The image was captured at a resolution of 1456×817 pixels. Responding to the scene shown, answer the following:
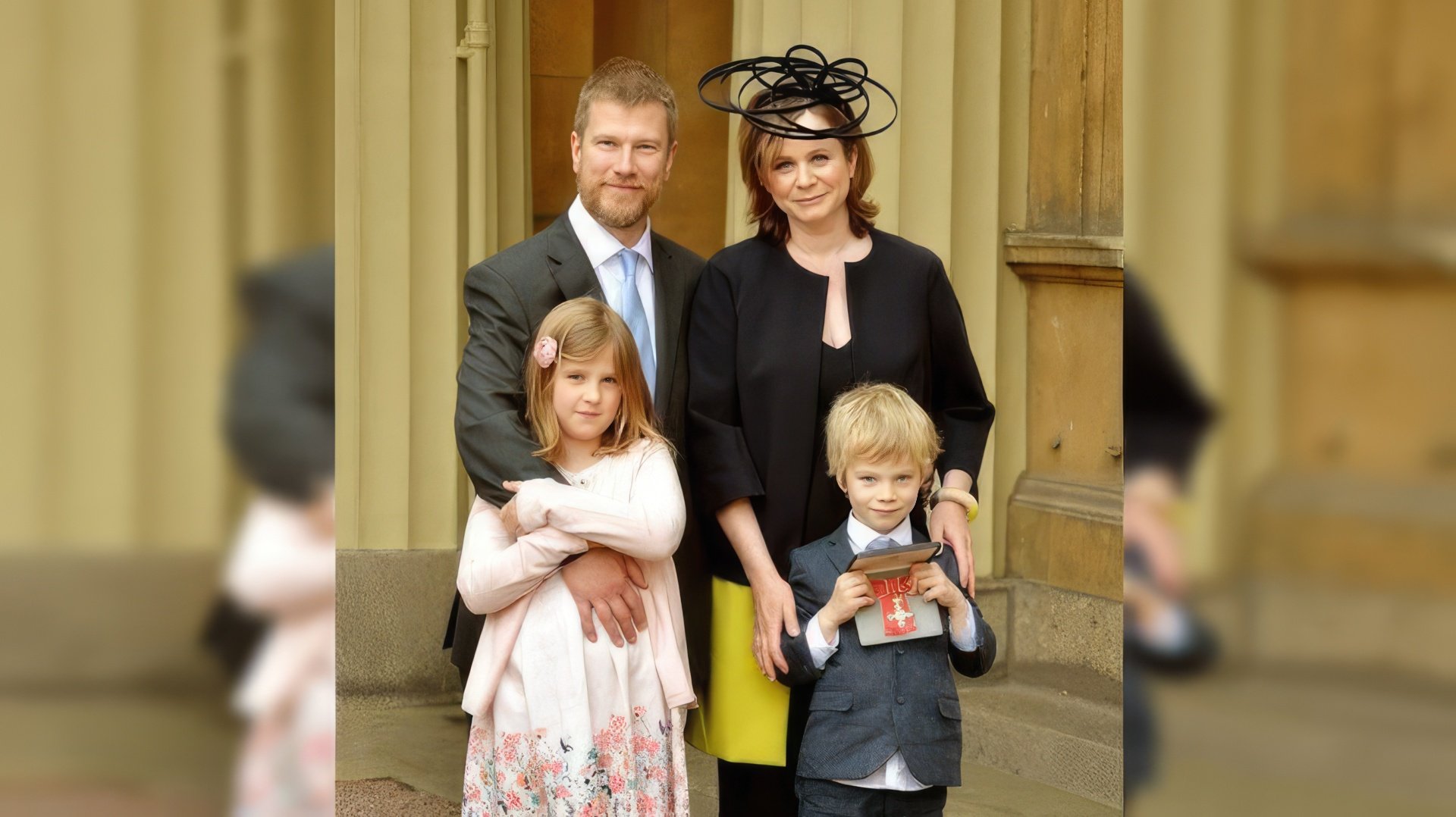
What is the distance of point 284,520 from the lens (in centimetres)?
90

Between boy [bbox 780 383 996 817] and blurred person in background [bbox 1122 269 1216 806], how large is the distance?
1.87 metres

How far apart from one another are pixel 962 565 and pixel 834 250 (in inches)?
27.0

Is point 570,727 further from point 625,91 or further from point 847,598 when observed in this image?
point 625,91

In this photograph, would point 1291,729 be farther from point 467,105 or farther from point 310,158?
point 467,105

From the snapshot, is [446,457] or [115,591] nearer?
[115,591]

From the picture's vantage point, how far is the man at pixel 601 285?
2951 millimetres

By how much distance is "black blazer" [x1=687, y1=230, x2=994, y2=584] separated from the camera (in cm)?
300

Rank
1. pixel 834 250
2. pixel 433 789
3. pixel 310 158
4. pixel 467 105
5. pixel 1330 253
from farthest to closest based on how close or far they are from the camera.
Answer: pixel 467 105 < pixel 433 789 < pixel 834 250 < pixel 310 158 < pixel 1330 253

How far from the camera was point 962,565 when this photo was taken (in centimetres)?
299

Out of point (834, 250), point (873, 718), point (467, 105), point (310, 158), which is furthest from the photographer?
point (467, 105)

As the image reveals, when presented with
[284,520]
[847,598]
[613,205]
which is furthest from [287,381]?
[613,205]

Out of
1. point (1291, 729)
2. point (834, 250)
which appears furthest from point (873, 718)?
point (1291, 729)

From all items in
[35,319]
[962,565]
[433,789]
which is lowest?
[433,789]

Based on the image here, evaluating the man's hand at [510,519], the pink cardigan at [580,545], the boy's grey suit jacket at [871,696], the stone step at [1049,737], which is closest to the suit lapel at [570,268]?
the pink cardigan at [580,545]
